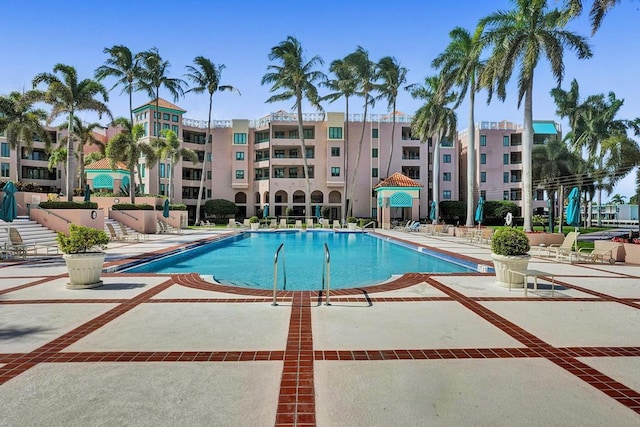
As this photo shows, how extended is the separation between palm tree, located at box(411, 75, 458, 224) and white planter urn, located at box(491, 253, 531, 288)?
24.2 meters

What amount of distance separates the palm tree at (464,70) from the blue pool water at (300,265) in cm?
1051

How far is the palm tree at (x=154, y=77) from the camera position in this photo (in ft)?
128

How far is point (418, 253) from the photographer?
61.5ft

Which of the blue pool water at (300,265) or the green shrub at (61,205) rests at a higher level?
the green shrub at (61,205)

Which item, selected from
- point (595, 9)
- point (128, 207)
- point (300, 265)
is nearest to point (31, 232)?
point (128, 207)

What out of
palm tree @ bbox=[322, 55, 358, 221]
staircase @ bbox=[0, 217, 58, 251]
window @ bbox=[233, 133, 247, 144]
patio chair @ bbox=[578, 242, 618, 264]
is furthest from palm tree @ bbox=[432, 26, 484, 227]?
window @ bbox=[233, 133, 247, 144]

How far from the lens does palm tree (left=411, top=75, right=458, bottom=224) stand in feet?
111

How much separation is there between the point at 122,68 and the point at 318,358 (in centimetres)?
4207

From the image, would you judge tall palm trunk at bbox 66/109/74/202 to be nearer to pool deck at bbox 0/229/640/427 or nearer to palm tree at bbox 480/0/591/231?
pool deck at bbox 0/229/640/427

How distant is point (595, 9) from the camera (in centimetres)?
1579

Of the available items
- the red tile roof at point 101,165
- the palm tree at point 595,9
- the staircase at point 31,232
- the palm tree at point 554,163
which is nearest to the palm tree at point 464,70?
the palm tree at point 595,9

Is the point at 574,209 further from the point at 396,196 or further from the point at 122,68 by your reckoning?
the point at 122,68

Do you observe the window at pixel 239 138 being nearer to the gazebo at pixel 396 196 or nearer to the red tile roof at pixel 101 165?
the red tile roof at pixel 101 165

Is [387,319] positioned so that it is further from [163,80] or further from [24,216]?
[163,80]
